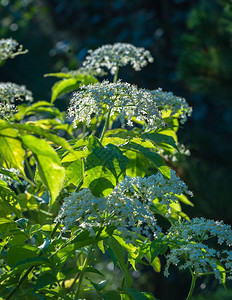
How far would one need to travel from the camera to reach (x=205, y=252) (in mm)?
583

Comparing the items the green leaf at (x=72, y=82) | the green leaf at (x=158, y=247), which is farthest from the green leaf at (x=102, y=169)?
the green leaf at (x=72, y=82)

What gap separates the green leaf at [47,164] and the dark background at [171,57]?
59cm

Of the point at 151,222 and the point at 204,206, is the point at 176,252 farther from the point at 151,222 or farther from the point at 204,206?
the point at 204,206

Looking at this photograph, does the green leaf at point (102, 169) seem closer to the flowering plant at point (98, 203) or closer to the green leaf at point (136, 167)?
the flowering plant at point (98, 203)

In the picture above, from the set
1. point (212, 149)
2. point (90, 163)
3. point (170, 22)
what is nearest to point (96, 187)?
point (90, 163)

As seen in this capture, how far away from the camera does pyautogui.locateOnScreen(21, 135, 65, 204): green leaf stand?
46 cm

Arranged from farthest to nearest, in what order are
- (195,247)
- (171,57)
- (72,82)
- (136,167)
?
(171,57), (72,82), (136,167), (195,247)

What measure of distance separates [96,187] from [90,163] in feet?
0.10

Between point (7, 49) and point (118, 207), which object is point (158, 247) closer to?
point (118, 207)

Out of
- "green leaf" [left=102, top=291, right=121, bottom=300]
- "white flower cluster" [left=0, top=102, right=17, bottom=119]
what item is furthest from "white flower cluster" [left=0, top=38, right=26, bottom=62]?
"green leaf" [left=102, top=291, right=121, bottom=300]

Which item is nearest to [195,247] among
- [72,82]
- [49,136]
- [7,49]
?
[49,136]

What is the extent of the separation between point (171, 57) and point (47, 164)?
3271mm

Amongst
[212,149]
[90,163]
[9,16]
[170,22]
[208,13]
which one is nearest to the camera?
[90,163]

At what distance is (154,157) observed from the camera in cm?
56
